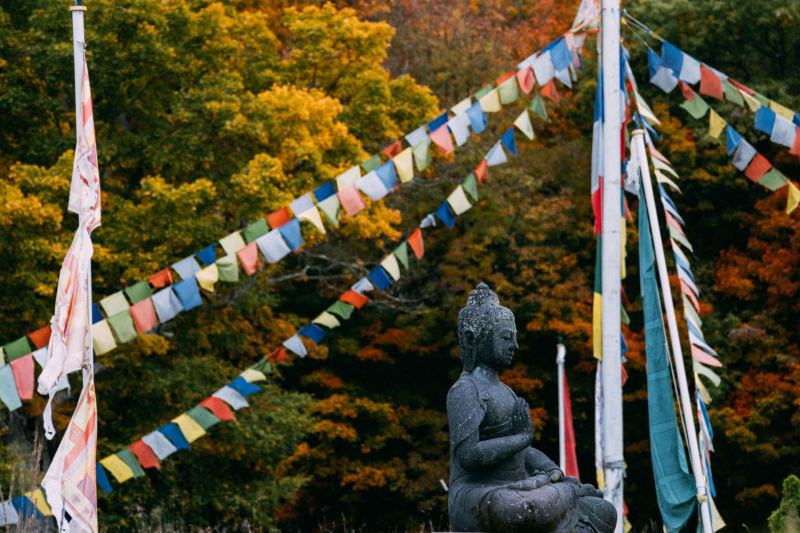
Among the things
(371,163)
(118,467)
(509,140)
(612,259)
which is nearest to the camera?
(612,259)

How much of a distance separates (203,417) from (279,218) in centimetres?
233

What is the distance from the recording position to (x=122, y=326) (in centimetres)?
1465

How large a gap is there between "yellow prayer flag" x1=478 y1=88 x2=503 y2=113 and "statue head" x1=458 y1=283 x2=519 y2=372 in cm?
701

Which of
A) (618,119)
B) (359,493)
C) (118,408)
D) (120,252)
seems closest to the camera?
(618,119)

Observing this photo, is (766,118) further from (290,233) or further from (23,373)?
(23,373)

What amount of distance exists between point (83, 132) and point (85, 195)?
56 cm

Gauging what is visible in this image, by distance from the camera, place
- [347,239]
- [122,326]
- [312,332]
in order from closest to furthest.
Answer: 1. [122,326]
2. [312,332]
3. [347,239]

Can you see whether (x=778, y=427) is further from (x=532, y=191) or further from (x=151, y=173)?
(x=151, y=173)

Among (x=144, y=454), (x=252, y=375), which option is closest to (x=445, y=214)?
(x=252, y=375)

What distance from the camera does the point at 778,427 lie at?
27.8 meters

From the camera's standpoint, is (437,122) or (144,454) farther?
(437,122)

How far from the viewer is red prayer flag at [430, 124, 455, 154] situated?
15789mm

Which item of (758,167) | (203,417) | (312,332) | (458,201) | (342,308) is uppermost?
(758,167)

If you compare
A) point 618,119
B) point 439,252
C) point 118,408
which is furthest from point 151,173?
point 618,119
